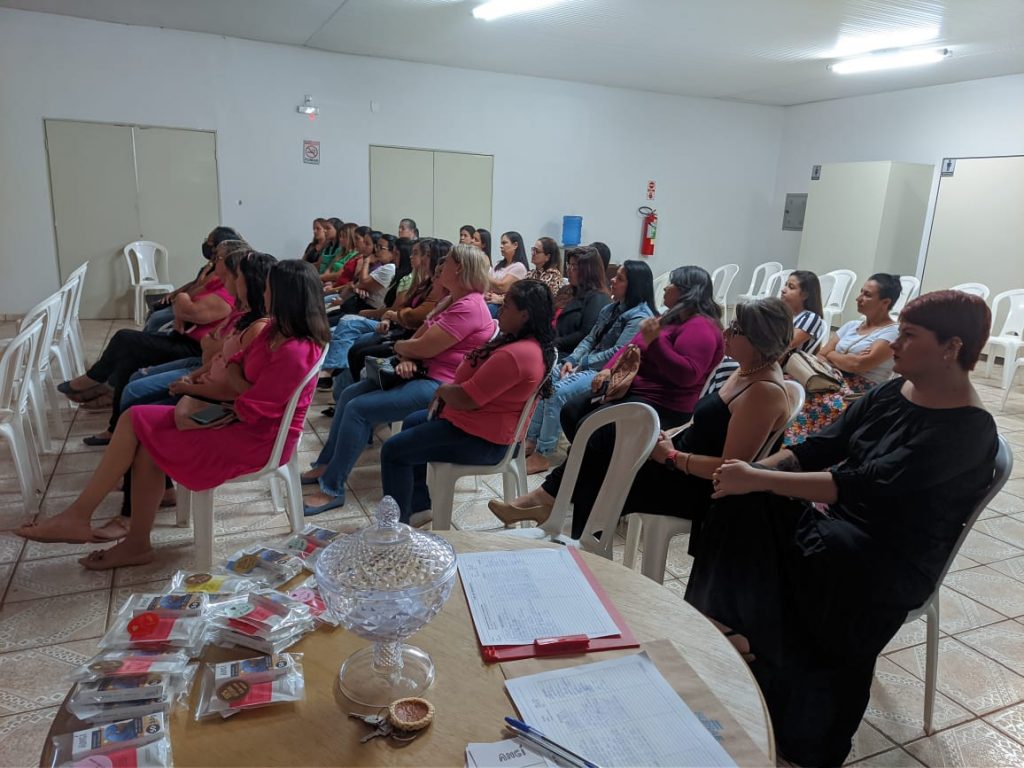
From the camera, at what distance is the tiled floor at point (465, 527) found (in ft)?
5.91

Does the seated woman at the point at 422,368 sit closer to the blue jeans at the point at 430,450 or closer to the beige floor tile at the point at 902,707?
the blue jeans at the point at 430,450

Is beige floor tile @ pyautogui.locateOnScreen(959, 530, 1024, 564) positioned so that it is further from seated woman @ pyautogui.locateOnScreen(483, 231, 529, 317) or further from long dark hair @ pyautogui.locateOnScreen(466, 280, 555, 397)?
seated woman @ pyautogui.locateOnScreen(483, 231, 529, 317)

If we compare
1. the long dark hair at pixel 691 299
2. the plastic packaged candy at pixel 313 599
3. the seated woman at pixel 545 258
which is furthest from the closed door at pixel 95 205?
the plastic packaged candy at pixel 313 599

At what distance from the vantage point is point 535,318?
2488mm

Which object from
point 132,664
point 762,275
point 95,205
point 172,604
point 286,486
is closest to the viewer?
Result: point 132,664

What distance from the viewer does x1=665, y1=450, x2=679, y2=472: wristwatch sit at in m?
2.10

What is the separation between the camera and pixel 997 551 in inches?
116

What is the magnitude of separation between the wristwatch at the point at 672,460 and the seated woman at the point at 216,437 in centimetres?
125

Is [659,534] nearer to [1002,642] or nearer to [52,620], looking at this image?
[1002,642]

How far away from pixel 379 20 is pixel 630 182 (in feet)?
13.3

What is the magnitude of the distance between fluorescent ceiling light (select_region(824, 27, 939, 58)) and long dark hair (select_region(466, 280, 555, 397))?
199 inches

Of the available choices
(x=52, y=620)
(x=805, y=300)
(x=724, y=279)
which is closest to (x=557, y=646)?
(x=52, y=620)

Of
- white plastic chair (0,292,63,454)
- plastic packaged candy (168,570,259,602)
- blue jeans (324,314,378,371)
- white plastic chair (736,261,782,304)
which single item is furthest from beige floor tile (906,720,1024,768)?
white plastic chair (736,261,782,304)

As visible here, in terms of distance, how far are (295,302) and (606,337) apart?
180cm
